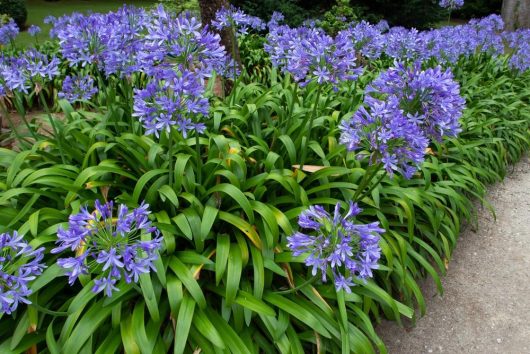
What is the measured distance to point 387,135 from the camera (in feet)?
6.91

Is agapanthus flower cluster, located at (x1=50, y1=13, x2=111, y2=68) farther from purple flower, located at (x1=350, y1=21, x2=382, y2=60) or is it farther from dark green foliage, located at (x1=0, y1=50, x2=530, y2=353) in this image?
purple flower, located at (x1=350, y1=21, x2=382, y2=60)

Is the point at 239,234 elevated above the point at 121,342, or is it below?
above

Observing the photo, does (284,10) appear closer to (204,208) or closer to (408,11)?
(408,11)

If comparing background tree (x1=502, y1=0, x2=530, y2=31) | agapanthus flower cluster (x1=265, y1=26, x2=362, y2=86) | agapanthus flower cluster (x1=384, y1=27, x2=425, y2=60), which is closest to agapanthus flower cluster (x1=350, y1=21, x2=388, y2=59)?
agapanthus flower cluster (x1=384, y1=27, x2=425, y2=60)

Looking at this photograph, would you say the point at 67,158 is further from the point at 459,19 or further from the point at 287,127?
the point at 459,19

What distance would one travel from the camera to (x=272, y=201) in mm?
3148

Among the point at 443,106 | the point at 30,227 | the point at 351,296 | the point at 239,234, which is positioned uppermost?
the point at 443,106

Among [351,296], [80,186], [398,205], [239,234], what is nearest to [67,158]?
[80,186]

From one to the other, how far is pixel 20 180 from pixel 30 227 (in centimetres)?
61

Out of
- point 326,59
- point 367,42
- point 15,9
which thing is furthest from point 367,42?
point 15,9

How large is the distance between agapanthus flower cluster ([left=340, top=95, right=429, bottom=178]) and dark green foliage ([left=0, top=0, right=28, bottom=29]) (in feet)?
54.4

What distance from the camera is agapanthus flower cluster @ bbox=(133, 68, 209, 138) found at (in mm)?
2152

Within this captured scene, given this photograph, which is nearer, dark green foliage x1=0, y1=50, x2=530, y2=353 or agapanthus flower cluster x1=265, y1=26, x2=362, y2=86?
dark green foliage x1=0, y1=50, x2=530, y2=353

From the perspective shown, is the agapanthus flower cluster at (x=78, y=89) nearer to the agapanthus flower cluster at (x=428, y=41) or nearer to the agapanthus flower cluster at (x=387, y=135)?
the agapanthus flower cluster at (x=387, y=135)
